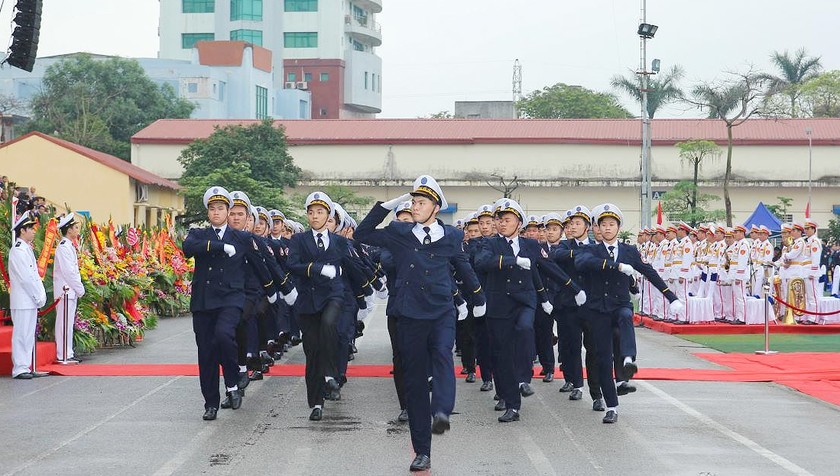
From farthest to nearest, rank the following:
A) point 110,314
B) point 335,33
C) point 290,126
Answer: point 335,33
point 290,126
point 110,314

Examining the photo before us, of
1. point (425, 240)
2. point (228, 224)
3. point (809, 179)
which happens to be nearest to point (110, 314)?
point (228, 224)

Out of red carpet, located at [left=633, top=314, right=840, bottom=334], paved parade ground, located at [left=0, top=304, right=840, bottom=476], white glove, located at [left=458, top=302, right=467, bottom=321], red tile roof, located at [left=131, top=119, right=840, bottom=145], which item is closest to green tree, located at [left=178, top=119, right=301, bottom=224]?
red tile roof, located at [left=131, top=119, right=840, bottom=145]

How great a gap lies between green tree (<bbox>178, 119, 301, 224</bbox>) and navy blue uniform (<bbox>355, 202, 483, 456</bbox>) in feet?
131

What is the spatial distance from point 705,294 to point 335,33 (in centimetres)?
8087

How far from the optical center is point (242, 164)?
5122 cm

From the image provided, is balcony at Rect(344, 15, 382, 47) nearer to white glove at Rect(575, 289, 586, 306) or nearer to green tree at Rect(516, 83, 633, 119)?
green tree at Rect(516, 83, 633, 119)

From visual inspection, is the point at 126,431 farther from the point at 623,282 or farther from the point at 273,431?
the point at 623,282

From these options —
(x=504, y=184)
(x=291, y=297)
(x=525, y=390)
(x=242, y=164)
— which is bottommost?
(x=525, y=390)

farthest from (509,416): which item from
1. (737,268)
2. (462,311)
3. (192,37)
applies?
(192,37)

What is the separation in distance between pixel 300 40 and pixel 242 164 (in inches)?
2120

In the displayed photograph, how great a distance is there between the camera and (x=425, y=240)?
938 cm

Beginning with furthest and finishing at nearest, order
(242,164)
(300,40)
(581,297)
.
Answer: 1. (300,40)
2. (242,164)
3. (581,297)

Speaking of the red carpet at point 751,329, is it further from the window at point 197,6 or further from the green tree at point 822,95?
the window at point 197,6

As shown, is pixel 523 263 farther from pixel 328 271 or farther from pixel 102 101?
pixel 102 101
